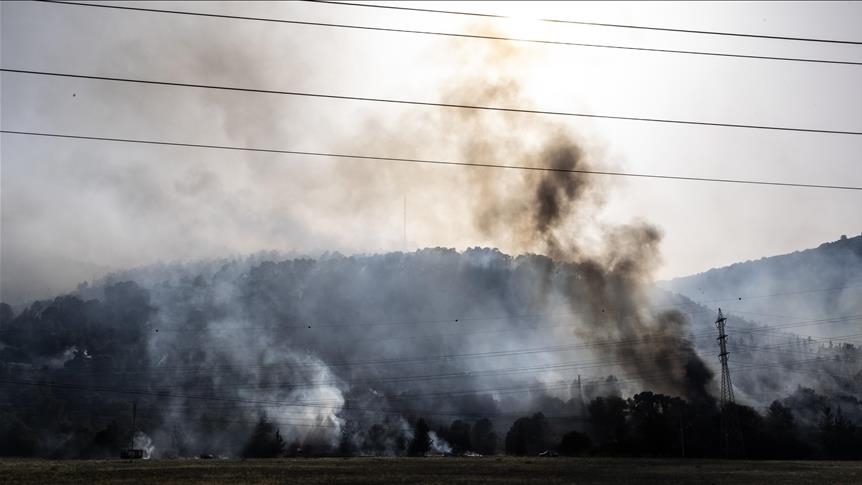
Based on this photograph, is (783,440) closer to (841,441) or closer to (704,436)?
(841,441)

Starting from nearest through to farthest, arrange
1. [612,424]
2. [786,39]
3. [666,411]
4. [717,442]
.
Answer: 1. [786,39]
2. [717,442]
3. [666,411]
4. [612,424]

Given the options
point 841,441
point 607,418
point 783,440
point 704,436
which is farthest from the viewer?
point 607,418

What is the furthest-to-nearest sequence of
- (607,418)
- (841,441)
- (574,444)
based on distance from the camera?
(607,418) < (574,444) < (841,441)

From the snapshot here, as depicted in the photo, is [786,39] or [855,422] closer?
[786,39]

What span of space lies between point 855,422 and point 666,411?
5896 cm

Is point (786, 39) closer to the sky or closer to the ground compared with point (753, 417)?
closer to the sky

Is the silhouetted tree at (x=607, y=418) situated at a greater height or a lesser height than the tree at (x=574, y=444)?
greater

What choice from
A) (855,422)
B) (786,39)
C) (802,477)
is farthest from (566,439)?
(786,39)

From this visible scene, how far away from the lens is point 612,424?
7338 inches

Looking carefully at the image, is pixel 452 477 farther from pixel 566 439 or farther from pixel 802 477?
pixel 566 439

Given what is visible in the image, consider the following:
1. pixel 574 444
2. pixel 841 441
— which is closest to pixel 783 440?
pixel 841 441

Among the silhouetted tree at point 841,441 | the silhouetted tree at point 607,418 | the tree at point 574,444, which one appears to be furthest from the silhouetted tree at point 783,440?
the tree at point 574,444

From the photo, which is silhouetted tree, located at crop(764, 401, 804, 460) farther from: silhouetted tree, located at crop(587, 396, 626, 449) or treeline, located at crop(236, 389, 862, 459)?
silhouetted tree, located at crop(587, 396, 626, 449)

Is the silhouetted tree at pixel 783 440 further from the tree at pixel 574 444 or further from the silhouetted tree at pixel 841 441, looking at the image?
the tree at pixel 574 444
